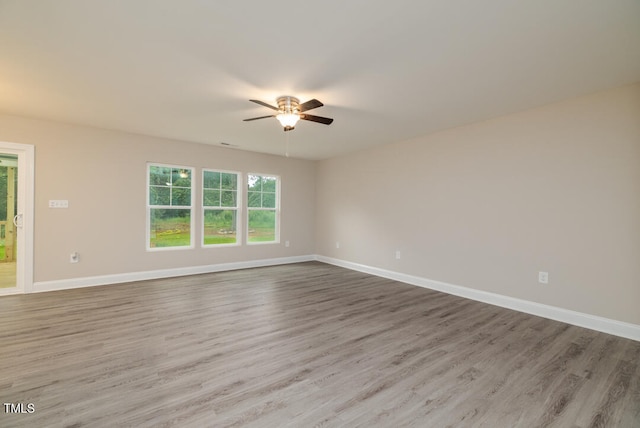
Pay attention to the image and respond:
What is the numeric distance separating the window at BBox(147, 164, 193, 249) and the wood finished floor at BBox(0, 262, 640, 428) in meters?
1.49

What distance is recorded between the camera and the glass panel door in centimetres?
393

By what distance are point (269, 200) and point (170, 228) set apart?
209cm

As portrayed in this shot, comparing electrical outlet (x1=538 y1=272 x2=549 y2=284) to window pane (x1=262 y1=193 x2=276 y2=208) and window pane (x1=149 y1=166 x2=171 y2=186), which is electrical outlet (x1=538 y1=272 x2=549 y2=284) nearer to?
window pane (x1=262 y1=193 x2=276 y2=208)

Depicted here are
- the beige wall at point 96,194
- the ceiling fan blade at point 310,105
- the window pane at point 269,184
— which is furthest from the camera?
the window pane at point 269,184

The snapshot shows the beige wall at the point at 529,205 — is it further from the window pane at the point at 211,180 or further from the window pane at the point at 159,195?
the window pane at the point at 159,195

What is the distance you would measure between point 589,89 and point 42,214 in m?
7.11

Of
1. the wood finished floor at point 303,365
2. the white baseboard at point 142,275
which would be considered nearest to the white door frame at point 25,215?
the white baseboard at point 142,275

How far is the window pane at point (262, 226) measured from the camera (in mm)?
6082

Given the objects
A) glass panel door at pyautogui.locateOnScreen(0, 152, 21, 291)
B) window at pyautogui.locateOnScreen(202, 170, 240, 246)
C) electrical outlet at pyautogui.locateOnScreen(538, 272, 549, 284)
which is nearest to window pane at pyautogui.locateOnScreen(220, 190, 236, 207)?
window at pyautogui.locateOnScreen(202, 170, 240, 246)

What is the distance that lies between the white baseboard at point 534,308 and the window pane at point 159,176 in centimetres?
436

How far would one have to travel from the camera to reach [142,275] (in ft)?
15.7

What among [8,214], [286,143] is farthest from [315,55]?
[8,214]

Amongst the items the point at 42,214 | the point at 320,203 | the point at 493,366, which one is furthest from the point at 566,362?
the point at 42,214

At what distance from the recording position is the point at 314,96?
3.10 metres
